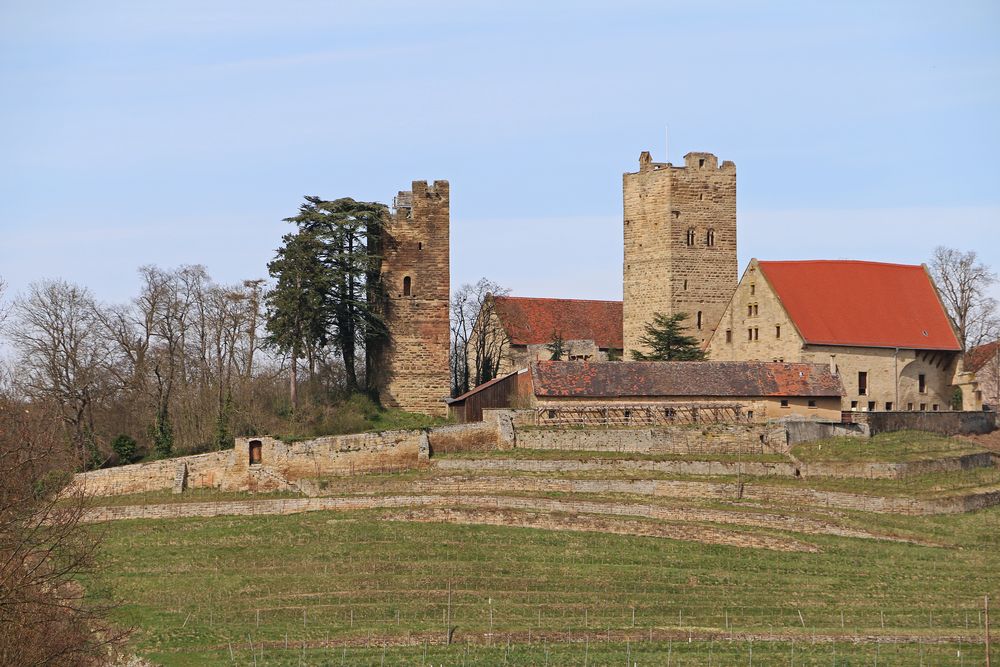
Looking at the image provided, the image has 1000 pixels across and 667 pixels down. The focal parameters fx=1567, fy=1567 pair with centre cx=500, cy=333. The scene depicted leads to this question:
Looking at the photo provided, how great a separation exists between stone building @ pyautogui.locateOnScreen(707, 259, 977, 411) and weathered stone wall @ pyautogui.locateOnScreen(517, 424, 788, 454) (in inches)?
206

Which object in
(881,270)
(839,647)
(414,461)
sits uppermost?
(881,270)

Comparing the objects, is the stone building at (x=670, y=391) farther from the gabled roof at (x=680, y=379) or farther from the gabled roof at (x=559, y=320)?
the gabled roof at (x=559, y=320)

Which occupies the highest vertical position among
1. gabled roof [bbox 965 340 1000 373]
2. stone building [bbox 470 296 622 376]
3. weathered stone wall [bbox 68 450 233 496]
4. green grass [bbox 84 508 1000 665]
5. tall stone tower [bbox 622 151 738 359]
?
tall stone tower [bbox 622 151 738 359]

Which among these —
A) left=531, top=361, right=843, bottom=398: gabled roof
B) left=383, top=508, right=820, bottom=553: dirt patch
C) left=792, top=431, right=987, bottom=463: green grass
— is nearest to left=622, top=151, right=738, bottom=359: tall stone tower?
left=531, top=361, right=843, bottom=398: gabled roof

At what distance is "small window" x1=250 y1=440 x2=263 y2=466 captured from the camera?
4728 cm

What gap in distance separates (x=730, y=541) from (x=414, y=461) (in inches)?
449

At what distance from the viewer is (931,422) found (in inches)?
2003

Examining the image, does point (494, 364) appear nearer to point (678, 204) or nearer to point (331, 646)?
point (678, 204)

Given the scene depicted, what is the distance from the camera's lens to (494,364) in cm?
6266

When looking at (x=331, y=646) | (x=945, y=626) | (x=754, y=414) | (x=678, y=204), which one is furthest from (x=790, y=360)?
(x=331, y=646)

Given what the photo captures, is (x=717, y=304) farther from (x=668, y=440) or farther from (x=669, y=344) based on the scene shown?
(x=668, y=440)

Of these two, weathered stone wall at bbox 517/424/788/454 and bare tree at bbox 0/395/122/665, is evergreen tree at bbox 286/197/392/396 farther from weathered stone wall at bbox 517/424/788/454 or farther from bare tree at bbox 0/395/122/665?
bare tree at bbox 0/395/122/665

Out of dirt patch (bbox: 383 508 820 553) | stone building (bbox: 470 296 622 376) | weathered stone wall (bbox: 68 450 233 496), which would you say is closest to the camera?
dirt patch (bbox: 383 508 820 553)

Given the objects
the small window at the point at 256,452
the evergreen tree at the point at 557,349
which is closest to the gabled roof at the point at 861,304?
the evergreen tree at the point at 557,349
